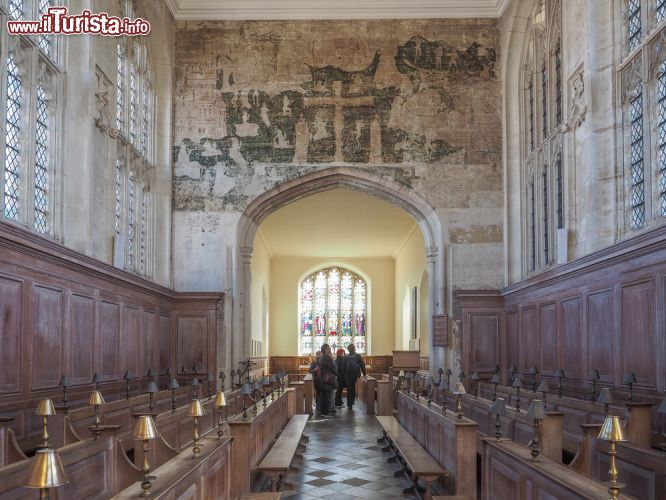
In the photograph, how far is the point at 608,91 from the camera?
12289 mm

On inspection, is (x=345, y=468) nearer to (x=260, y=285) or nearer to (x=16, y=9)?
(x=16, y=9)

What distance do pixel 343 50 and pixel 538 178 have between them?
575 cm

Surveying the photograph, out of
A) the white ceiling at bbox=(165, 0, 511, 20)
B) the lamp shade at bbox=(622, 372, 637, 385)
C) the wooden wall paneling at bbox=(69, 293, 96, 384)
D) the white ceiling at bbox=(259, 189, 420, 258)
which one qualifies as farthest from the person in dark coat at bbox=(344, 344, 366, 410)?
the lamp shade at bbox=(622, 372, 637, 385)

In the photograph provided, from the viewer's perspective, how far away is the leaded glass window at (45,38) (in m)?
11.7

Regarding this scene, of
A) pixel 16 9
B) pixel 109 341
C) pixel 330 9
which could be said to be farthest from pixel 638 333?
pixel 330 9

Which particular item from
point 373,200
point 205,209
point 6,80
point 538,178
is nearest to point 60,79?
point 6,80

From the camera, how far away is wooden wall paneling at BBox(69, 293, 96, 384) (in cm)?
1115

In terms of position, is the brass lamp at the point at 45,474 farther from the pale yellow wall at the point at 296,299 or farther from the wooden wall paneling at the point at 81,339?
the pale yellow wall at the point at 296,299

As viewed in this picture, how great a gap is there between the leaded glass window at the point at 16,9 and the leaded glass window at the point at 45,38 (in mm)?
457

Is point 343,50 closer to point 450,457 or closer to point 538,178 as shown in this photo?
point 538,178

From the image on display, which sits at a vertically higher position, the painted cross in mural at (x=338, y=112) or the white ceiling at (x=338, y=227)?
the painted cross in mural at (x=338, y=112)

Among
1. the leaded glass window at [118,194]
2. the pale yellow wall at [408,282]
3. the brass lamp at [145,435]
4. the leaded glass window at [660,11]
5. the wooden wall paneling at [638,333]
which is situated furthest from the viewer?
the pale yellow wall at [408,282]

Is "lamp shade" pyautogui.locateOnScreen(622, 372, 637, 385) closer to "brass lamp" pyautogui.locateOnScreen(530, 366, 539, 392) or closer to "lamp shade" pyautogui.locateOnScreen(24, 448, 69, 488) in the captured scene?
"brass lamp" pyautogui.locateOnScreen(530, 366, 539, 392)

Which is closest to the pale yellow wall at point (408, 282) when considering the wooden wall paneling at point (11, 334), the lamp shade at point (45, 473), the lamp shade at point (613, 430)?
the wooden wall paneling at point (11, 334)
